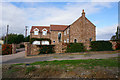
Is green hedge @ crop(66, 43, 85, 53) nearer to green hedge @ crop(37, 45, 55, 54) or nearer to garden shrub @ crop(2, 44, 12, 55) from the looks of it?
green hedge @ crop(37, 45, 55, 54)

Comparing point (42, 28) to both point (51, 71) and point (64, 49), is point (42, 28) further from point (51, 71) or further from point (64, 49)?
point (51, 71)

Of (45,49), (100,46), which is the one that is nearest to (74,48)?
(100,46)

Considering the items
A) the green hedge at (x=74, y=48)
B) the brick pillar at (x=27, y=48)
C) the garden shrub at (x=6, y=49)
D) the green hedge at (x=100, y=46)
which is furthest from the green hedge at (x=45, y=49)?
the garden shrub at (x=6, y=49)

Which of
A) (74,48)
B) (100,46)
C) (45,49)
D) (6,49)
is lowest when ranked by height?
(6,49)

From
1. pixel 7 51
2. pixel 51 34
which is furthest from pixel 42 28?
pixel 7 51

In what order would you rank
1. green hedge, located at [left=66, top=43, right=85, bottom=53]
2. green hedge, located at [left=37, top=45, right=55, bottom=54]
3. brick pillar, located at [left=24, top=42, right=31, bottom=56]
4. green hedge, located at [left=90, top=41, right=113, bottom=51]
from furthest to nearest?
green hedge, located at [left=90, top=41, right=113, bottom=51]
green hedge, located at [left=66, top=43, right=85, bottom=53]
green hedge, located at [left=37, top=45, right=55, bottom=54]
brick pillar, located at [left=24, top=42, right=31, bottom=56]

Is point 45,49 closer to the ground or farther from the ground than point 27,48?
closer to the ground

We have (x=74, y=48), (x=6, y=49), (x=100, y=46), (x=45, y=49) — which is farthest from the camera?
(x=6, y=49)

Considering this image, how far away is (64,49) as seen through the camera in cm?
1742

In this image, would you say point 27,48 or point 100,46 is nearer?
point 27,48

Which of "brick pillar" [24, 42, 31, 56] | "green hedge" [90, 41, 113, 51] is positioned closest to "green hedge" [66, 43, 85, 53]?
"green hedge" [90, 41, 113, 51]

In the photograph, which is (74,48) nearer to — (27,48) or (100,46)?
(100,46)

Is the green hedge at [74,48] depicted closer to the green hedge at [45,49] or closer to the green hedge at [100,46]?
the green hedge at [100,46]

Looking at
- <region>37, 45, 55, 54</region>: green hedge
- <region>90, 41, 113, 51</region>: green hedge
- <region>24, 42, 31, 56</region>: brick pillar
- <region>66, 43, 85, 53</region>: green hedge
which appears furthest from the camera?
<region>90, 41, 113, 51</region>: green hedge
